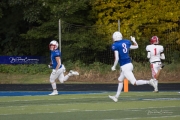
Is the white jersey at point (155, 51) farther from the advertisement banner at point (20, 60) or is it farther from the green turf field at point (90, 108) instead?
the advertisement banner at point (20, 60)

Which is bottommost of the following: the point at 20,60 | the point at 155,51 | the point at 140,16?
the point at 20,60

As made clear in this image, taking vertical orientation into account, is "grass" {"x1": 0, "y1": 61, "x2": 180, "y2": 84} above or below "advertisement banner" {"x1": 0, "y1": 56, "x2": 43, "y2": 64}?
below

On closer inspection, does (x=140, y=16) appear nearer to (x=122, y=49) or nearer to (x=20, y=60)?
(x=20, y=60)

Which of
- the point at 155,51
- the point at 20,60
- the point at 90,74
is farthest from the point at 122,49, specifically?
the point at 20,60

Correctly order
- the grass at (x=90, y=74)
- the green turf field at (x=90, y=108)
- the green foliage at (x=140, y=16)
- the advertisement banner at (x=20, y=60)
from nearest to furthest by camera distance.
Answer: the green turf field at (x=90, y=108)
the grass at (x=90, y=74)
the green foliage at (x=140, y=16)
the advertisement banner at (x=20, y=60)

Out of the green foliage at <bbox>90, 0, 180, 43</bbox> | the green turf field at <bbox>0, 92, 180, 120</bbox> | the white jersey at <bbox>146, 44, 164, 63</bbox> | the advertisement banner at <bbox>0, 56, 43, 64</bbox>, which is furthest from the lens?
the advertisement banner at <bbox>0, 56, 43, 64</bbox>

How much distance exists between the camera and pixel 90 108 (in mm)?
14992

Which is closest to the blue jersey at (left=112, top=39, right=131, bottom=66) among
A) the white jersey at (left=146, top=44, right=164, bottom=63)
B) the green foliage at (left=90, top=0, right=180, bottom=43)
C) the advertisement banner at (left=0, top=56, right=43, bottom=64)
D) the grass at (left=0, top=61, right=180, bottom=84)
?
the white jersey at (left=146, top=44, right=164, bottom=63)

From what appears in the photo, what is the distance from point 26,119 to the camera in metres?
12.9

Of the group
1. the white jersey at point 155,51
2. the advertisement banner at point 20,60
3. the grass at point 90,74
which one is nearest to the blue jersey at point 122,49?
the white jersey at point 155,51

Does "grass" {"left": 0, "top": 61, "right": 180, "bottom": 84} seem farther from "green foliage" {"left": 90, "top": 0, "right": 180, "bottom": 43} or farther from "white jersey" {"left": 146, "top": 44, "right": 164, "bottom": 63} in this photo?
"white jersey" {"left": 146, "top": 44, "right": 164, "bottom": 63}

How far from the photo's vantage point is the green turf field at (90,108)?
1321 centimetres

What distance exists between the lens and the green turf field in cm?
1321

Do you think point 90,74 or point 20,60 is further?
point 20,60
